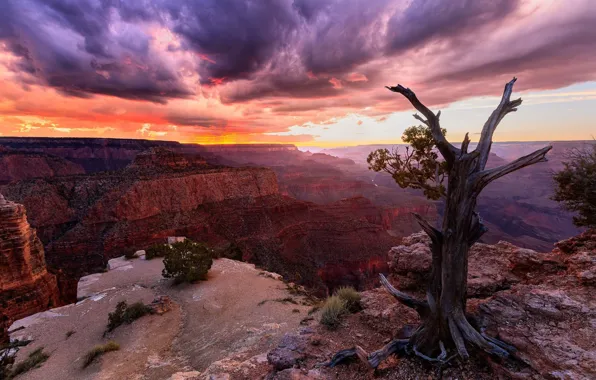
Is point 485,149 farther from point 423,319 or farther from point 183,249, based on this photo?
point 183,249

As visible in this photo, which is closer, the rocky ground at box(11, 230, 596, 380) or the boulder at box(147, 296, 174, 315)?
the rocky ground at box(11, 230, 596, 380)

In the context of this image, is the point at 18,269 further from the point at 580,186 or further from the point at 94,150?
the point at 94,150

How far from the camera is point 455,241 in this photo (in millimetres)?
5277

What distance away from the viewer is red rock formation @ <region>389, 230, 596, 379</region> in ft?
15.1

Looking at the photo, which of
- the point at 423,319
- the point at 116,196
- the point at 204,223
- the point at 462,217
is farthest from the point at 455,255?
the point at 116,196

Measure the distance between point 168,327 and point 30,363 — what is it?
485cm

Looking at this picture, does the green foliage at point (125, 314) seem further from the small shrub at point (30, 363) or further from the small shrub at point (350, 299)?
the small shrub at point (350, 299)

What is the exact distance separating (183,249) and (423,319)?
17.3 m

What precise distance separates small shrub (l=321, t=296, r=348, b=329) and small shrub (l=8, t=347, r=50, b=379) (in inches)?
448

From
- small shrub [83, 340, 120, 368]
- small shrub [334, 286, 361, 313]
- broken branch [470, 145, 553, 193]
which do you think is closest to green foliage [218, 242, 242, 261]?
small shrub [83, 340, 120, 368]

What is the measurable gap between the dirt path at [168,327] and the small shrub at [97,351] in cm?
25

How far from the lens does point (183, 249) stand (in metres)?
19.3

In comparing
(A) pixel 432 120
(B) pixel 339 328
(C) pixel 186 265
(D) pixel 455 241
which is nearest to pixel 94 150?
(C) pixel 186 265

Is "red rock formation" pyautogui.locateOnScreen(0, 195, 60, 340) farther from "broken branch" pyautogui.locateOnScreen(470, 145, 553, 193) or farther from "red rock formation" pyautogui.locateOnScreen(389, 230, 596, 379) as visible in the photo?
"broken branch" pyautogui.locateOnScreen(470, 145, 553, 193)
